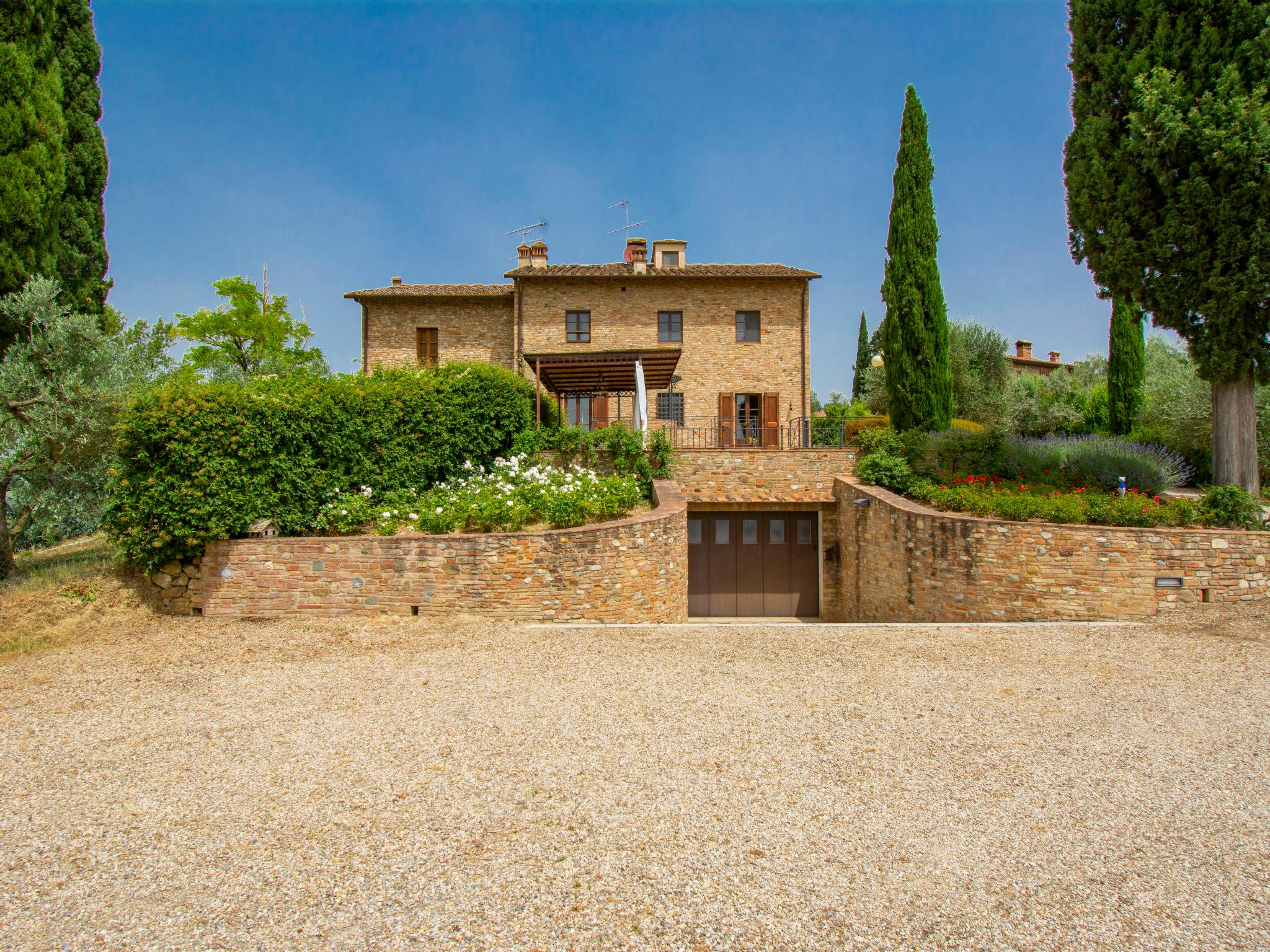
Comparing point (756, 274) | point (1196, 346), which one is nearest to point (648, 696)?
point (1196, 346)

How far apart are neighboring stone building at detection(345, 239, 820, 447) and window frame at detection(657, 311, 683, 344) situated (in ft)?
0.09

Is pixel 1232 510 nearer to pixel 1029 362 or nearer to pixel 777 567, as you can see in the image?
pixel 777 567

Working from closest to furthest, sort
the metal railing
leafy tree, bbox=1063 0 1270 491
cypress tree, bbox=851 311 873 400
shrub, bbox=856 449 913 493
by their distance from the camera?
leafy tree, bbox=1063 0 1270 491 < shrub, bbox=856 449 913 493 < the metal railing < cypress tree, bbox=851 311 873 400

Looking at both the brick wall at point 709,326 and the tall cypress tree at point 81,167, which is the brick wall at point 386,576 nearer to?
the tall cypress tree at point 81,167

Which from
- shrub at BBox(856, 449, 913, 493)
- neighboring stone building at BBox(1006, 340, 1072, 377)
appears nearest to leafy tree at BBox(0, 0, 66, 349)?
shrub at BBox(856, 449, 913, 493)

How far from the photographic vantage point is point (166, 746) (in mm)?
4969

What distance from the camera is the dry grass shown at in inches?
117

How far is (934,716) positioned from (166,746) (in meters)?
6.12

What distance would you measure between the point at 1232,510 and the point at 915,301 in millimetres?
9454

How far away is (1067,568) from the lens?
9.30 metres

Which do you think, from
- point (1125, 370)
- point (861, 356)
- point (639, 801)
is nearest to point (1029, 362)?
point (861, 356)

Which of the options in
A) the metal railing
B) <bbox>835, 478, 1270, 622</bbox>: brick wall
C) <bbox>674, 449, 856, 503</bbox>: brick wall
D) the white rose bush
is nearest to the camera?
<bbox>835, 478, 1270, 622</bbox>: brick wall

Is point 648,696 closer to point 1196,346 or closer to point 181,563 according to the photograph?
point 181,563

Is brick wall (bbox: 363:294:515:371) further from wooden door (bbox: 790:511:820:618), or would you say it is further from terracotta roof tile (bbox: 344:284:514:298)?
wooden door (bbox: 790:511:820:618)
